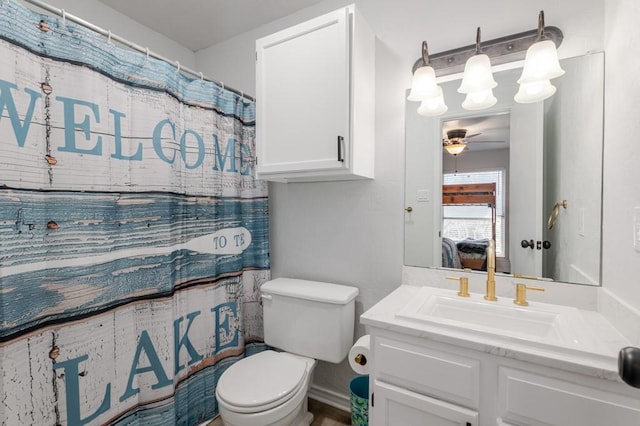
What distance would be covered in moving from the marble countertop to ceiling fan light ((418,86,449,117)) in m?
0.96

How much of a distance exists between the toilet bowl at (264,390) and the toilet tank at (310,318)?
0.32 feet

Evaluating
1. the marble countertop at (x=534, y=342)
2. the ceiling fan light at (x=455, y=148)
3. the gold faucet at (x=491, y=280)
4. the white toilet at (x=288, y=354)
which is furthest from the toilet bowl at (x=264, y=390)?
the ceiling fan light at (x=455, y=148)

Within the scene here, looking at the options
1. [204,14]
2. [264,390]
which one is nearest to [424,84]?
[204,14]

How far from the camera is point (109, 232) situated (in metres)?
1.29

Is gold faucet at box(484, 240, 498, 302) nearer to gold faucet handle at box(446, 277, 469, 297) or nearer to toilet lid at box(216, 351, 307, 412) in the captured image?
gold faucet handle at box(446, 277, 469, 297)

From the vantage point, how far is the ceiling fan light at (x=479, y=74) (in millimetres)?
1331

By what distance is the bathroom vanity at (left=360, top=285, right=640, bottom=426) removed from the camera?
2.75ft

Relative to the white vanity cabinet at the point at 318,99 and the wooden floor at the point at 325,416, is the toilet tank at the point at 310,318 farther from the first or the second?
the white vanity cabinet at the point at 318,99

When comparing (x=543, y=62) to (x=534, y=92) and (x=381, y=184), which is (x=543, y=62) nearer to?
(x=534, y=92)

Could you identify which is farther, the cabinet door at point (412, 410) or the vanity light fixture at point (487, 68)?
the vanity light fixture at point (487, 68)

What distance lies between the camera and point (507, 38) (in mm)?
1372

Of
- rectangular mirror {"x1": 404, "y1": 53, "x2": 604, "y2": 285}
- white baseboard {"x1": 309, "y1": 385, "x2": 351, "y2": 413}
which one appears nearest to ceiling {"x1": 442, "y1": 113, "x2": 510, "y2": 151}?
rectangular mirror {"x1": 404, "y1": 53, "x2": 604, "y2": 285}

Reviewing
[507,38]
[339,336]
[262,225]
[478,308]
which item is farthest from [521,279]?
[262,225]

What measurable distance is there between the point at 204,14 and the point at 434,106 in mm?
1559
